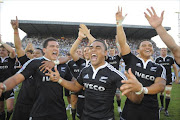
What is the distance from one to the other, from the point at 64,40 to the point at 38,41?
222 inches

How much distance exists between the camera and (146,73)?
126 inches

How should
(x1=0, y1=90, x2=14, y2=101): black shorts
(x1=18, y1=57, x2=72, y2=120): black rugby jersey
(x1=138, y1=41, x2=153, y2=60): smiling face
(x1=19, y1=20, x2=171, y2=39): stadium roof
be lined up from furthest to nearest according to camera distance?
(x1=19, y1=20, x2=171, y2=39): stadium roof, (x1=0, y1=90, x2=14, y2=101): black shorts, (x1=138, y1=41, x2=153, y2=60): smiling face, (x1=18, y1=57, x2=72, y2=120): black rugby jersey

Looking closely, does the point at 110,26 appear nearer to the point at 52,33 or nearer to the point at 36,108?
the point at 52,33

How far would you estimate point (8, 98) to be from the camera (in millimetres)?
4855

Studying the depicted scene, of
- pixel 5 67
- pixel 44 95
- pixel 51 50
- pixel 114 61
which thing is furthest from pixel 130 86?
pixel 114 61

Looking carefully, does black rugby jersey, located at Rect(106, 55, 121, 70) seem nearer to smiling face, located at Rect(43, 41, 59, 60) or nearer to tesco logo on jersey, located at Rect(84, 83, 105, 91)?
smiling face, located at Rect(43, 41, 59, 60)

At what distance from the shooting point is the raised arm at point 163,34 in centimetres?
254

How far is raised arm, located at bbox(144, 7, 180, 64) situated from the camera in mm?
2545

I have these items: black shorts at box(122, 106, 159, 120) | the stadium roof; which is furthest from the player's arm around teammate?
the stadium roof

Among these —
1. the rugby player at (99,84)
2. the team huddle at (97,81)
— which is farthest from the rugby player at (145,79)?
the rugby player at (99,84)

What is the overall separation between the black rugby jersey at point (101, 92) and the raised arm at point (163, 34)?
0.98 m

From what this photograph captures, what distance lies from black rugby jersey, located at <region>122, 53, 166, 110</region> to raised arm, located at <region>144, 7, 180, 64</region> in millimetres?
564

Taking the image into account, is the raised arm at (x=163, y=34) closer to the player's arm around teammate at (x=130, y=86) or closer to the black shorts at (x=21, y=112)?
the player's arm around teammate at (x=130, y=86)

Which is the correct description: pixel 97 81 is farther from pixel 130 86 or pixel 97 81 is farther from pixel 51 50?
pixel 51 50
